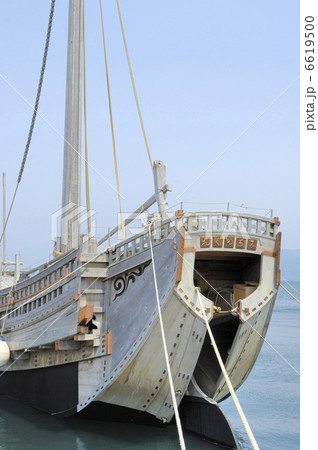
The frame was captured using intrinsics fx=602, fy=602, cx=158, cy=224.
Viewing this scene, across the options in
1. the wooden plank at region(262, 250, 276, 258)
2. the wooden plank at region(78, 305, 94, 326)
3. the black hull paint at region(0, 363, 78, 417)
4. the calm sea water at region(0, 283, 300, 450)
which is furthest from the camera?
the black hull paint at region(0, 363, 78, 417)

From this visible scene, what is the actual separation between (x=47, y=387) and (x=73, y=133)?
727 cm

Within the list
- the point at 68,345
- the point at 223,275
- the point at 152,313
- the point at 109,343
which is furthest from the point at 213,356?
the point at 68,345

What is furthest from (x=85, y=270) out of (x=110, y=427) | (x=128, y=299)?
(x=110, y=427)

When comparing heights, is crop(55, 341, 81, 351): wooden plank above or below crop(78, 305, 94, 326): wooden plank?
below

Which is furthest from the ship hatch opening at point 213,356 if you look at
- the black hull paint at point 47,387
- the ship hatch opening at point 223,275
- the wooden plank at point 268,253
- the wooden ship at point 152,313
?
the black hull paint at point 47,387

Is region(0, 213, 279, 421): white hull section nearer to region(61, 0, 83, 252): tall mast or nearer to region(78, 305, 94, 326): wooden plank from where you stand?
region(78, 305, 94, 326): wooden plank

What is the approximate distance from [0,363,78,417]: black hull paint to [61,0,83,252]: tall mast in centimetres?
362

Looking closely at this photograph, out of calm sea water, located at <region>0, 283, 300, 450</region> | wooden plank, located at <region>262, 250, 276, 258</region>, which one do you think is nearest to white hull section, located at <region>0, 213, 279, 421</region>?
wooden plank, located at <region>262, 250, 276, 258</region>

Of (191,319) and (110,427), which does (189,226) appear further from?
(110,427)

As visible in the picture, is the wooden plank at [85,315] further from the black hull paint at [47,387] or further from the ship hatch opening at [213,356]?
the ship hatch opening at [213,356]

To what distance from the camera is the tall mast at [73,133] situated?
675 inches

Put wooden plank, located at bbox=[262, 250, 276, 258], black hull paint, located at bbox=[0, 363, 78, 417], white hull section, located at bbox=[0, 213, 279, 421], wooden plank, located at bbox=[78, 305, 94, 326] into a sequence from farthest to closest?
1. black hull paint, located at bbox=[0, 363, 78, 417]
2. wooden plank, located at bbox=[78, 305, 94, 326]
3. wooden plank, located at bbox=[262, 250, 276, 258]
4. white hull section, located at bbox=[0, 213, 279, 421]

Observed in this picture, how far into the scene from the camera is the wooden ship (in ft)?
40.8
